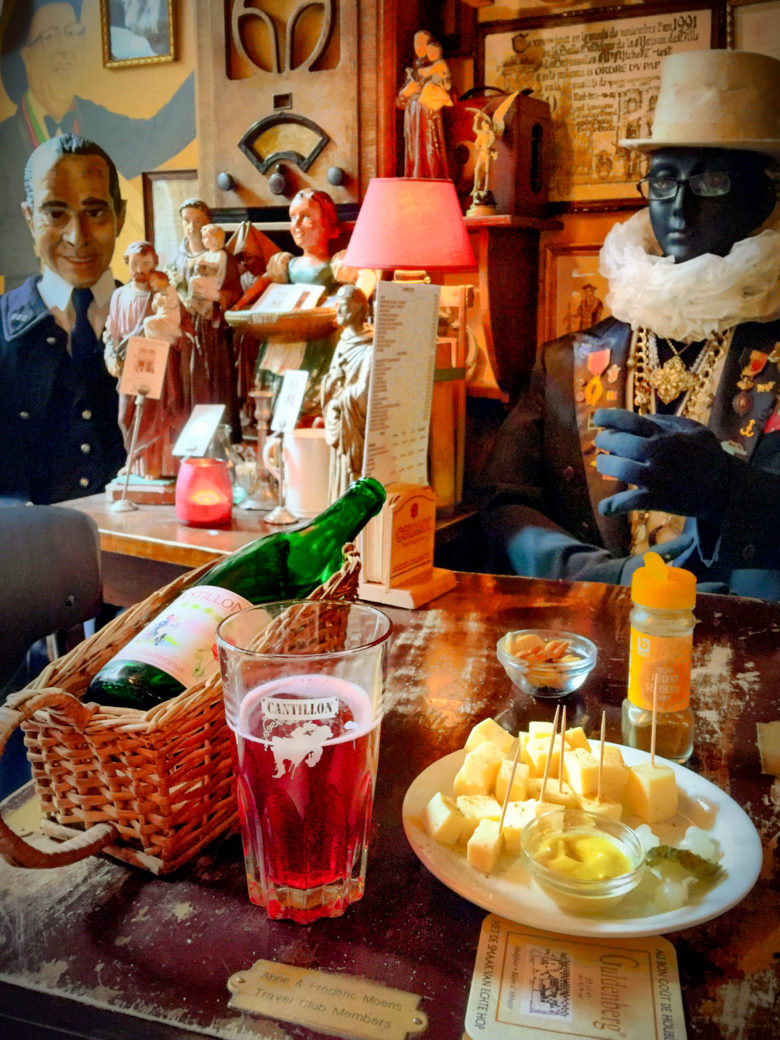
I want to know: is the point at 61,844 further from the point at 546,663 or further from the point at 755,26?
the point at 755,26

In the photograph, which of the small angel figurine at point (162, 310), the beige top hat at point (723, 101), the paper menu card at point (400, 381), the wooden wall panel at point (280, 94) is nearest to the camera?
the paper menu card at point (400, 381)

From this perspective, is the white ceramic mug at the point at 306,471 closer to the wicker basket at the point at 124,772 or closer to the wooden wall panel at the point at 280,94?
the wooden wall panel at the point at 280,94

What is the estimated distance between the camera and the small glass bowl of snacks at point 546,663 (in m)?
0.94

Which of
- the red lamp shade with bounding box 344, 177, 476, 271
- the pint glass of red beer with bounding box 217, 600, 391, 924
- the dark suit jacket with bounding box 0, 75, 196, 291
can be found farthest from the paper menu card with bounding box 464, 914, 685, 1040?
the dark suit jacket with bounding box 0, 75, 196, 291

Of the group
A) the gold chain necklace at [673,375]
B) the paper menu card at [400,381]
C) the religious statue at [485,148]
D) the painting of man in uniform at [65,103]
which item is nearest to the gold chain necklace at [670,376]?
the gold chain necklace at [673,375]

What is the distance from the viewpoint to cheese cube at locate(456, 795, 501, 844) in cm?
64

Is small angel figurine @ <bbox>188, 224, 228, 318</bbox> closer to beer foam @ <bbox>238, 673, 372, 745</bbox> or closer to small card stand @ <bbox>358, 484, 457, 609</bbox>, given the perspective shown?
small card stand @ <bbox>358, 484, 457, 609</bbox>

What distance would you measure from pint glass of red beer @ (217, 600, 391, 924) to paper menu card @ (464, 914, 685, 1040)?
0.37 ft

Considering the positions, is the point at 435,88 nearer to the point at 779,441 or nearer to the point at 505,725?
the point at 779,441

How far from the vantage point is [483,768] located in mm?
686

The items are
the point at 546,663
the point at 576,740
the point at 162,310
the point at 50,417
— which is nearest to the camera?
the point at 576,740

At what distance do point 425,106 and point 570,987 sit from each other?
2283mm

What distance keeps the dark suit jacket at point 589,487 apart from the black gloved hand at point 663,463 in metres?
0.04

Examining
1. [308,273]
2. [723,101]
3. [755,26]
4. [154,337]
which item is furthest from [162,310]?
[755,26]
